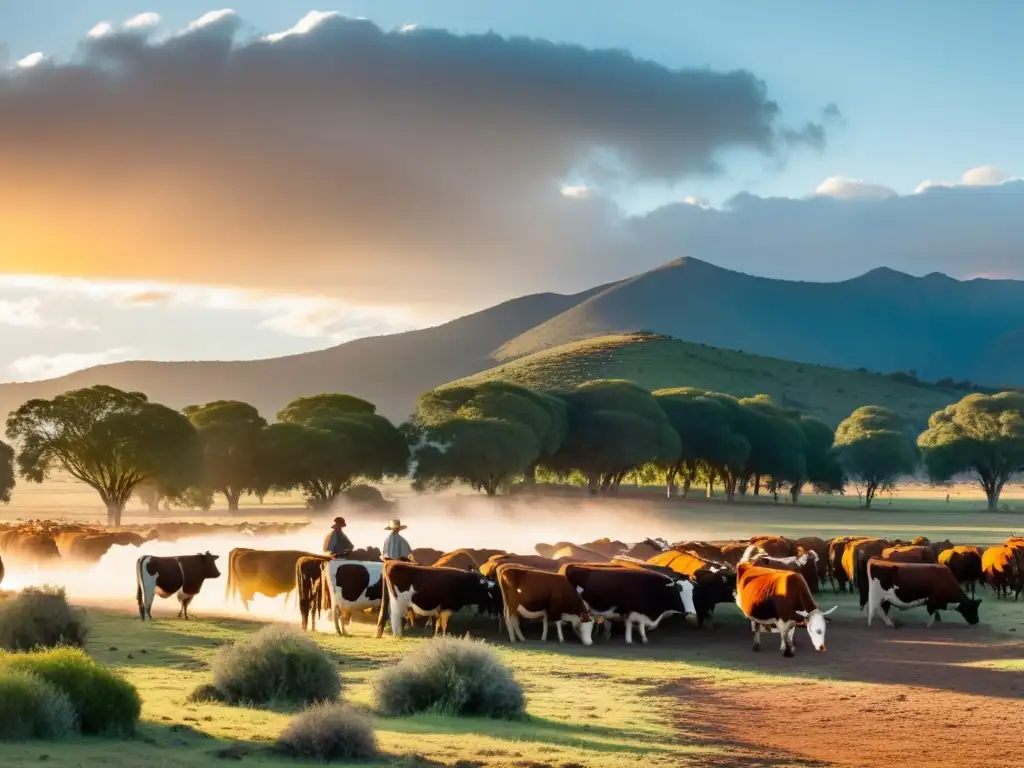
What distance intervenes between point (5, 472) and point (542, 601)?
72.5 metres

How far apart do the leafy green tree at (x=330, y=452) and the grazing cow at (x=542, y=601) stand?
62.5 m

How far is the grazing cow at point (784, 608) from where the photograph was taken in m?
25.2

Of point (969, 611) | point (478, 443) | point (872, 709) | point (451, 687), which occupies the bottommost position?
point (872, 709)

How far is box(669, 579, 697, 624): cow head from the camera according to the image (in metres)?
27.7

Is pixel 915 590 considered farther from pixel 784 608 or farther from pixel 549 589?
pixel 549 589

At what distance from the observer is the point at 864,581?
124 ft

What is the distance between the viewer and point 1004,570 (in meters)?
37.0

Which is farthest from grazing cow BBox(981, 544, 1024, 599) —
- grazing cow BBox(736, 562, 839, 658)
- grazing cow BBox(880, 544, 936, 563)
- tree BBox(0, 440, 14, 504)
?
tree BBox(0, 440, 14, 504)

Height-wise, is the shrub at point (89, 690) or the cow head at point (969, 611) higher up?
the shrub at point (89, 690)

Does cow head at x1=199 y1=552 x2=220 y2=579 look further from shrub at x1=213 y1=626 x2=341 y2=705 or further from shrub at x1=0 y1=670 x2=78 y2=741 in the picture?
shrub at x1=0 y1=670 x2=78 y2=741

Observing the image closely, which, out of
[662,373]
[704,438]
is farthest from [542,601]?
[662,373]

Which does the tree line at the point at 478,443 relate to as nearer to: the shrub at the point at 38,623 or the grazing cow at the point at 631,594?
the grazing cow at the point at 631,594

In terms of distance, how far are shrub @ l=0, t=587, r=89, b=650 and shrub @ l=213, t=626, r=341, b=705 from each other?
15.9 feet

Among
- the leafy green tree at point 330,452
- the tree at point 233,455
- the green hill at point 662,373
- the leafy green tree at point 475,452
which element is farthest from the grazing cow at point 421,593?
the green hill at point 662,373
